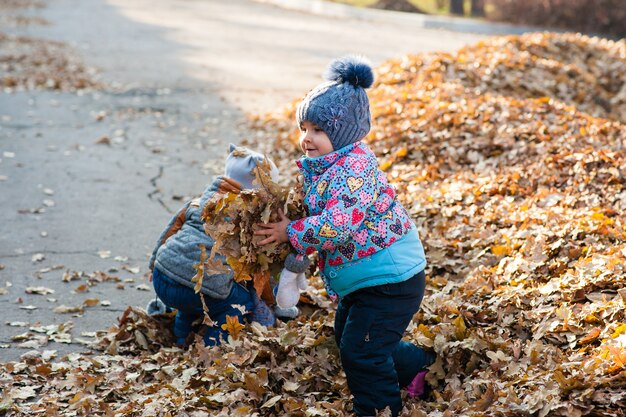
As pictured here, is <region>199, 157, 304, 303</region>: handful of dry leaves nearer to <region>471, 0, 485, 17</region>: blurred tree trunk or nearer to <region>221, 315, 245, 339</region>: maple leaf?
<region>221, 315, 245, 339</region>: maple leaf

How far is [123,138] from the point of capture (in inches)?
353

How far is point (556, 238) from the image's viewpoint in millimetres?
4770

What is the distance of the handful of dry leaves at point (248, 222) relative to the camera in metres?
3.53

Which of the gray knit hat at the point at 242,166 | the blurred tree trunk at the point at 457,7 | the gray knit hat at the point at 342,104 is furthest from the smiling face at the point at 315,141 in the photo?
the blurred tree trunk at the point at 457,7

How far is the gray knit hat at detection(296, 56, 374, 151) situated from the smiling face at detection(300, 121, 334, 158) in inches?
0.8

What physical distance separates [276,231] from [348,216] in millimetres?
369

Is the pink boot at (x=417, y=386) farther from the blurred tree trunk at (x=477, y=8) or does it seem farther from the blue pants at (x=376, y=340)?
the blurred tree trunk at (x=477, y=8)

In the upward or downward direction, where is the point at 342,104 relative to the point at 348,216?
upward

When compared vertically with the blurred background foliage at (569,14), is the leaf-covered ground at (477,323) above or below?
below

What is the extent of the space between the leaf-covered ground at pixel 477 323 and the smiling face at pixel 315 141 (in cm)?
105

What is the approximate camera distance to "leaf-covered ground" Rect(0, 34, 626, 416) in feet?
11.5

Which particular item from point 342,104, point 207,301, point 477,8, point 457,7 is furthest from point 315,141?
point 477,8

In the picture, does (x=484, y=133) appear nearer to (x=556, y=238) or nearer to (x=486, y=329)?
(x=556, y=238)

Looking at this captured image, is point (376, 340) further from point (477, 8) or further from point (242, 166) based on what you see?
point (477, 8)
